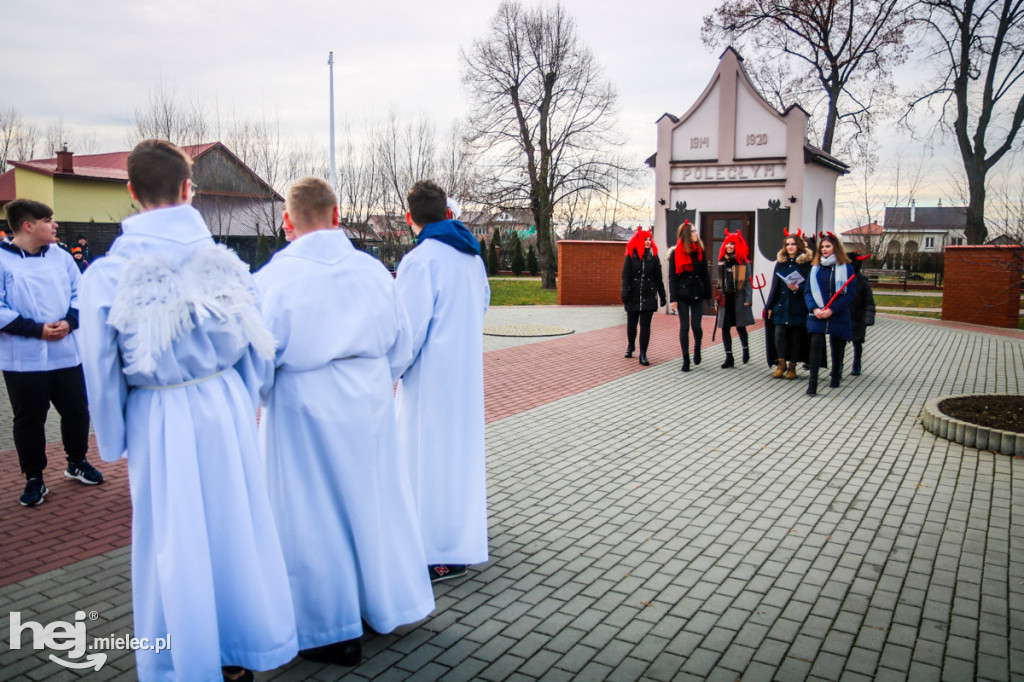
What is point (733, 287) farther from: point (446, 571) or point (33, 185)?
point (33, 185)

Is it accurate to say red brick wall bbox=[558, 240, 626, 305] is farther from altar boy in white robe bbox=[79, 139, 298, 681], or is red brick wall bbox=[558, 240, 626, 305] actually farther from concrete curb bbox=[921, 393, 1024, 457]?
altar boy in white robe bbox=[79, 139, 298, 681]

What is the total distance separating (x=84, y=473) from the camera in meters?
6.14

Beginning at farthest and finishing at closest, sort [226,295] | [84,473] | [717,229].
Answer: [717,229], [84,473], [226,295]

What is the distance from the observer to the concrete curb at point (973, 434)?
6.94 metres

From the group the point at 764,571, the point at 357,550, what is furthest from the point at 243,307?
the point at 764,571

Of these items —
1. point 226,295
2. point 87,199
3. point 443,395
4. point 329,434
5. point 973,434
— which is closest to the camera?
point 226,295

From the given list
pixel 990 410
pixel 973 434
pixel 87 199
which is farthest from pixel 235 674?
pixel 87 199

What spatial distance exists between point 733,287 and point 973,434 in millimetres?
4502

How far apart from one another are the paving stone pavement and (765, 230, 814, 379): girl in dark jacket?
2327 millimetres

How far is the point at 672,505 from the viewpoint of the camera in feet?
18.3

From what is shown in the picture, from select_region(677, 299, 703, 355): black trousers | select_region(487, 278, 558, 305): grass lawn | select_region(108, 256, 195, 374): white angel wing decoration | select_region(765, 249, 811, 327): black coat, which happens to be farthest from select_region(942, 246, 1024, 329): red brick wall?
select_region(108, 256, 195, 374): white angel wing decoration

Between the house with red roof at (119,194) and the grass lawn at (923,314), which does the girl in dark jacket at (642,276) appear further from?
the house with red roof at (119,194)

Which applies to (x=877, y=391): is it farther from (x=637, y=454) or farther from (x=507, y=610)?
(x=507, y=610)

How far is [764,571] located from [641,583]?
0.75 m
